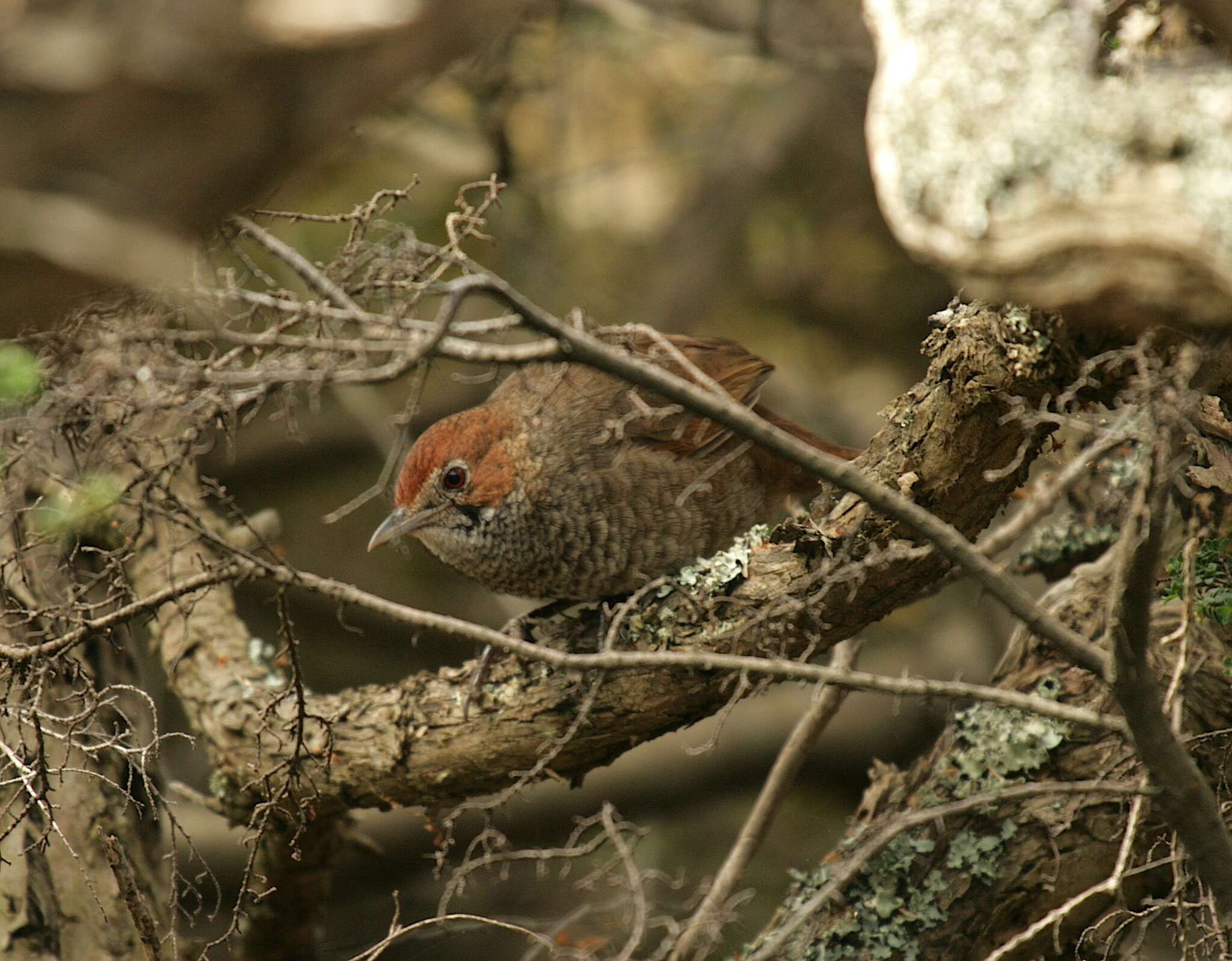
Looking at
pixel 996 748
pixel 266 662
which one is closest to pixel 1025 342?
pixel 996 748

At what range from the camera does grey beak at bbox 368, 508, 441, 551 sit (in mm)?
3684

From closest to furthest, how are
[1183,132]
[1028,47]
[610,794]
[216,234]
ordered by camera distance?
1. [1183,132]
2. [1028,47]
3. [216,234]
4. [610,794]

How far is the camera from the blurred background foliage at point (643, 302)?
216 inches

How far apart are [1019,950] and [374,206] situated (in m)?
A: 2.27

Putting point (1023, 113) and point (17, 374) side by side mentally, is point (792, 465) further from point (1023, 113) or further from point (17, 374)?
point (17, 374)

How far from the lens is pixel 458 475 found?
375 centimetres

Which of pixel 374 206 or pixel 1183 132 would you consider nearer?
pixel 1183 132

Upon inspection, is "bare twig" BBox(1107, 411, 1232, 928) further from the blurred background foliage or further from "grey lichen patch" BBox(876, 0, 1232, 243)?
the blurred background foliage

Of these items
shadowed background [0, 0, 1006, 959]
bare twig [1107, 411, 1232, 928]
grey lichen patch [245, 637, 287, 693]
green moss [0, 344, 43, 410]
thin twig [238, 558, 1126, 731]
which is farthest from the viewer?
shadowed background [0, 0, 1006, 959]

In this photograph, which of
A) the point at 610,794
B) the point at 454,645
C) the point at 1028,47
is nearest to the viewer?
the point at 1028,47

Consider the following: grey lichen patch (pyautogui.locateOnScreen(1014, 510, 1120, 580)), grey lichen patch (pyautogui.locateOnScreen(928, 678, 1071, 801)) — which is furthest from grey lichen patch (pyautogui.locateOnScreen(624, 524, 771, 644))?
grey lichen patch (pyautogui.locateOnScreen(1014, 510, 1120, 580))

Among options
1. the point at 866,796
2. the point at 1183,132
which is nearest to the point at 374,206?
the point at 1183,132

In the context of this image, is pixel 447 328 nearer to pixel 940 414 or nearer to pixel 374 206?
pixel 374 206

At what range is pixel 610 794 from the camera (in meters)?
5.43
